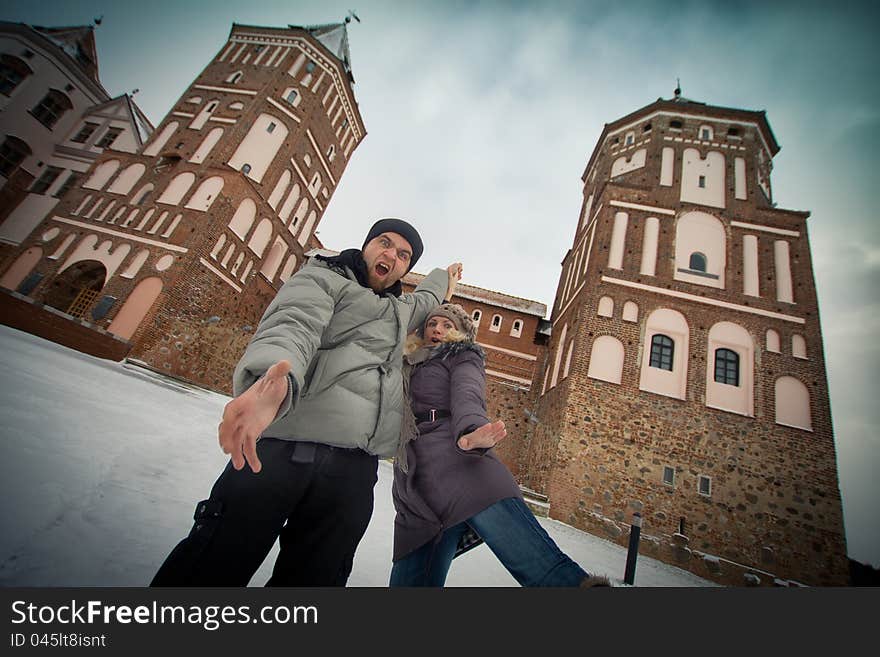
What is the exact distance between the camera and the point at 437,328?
1.95m

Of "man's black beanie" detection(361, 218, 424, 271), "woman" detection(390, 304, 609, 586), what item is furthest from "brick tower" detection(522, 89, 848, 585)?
"man's black beanie" detection(361, 218, 424, 271)

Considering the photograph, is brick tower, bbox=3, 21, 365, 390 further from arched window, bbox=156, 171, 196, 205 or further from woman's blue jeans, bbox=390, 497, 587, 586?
woman's blue jeans, bbox=390, 497, 587, 586

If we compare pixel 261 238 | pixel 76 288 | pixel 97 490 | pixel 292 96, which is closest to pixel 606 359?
pixel 97 490

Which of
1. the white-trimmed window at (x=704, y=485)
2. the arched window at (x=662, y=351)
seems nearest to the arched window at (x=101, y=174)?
the arched window at (x=662, y=351)

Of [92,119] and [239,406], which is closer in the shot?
[239,406]

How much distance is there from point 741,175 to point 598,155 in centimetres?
583

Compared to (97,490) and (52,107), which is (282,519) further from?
(52,107)

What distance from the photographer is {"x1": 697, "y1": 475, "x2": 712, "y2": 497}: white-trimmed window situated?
8.80 metres

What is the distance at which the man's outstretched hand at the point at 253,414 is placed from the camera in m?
0.81

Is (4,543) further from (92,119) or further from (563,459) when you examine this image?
(92,119)

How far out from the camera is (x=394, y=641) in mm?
951

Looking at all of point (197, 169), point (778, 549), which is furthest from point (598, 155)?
point (197, 169)

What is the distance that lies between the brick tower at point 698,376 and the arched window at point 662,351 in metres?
0.03

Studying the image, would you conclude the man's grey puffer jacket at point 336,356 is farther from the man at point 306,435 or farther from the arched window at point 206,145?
the arched window at point 206,145
